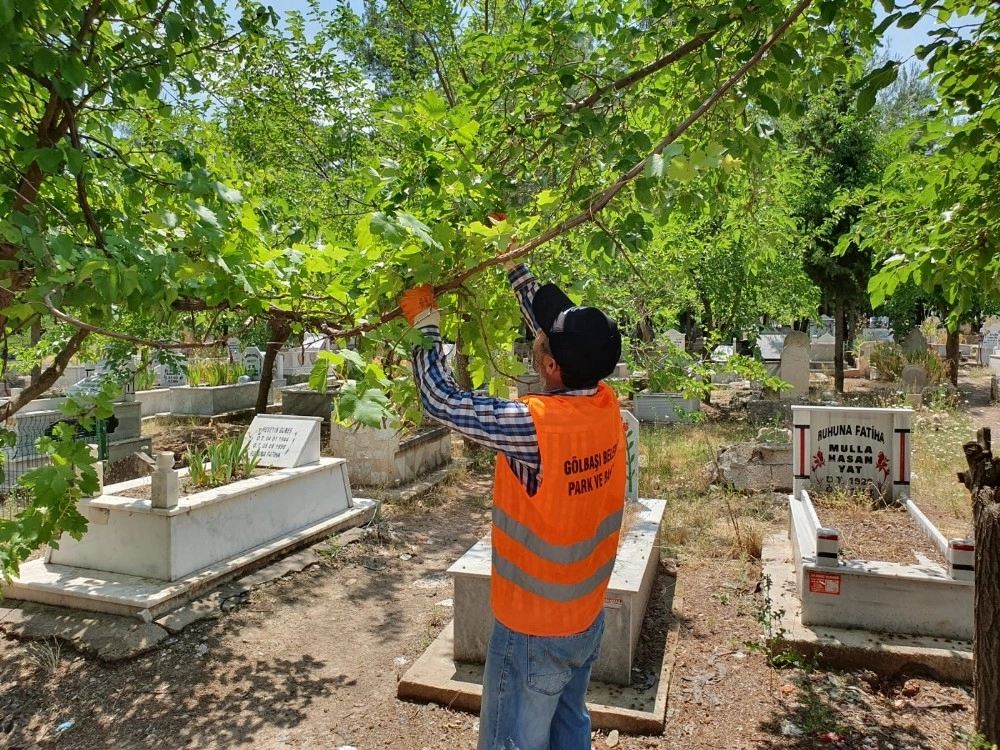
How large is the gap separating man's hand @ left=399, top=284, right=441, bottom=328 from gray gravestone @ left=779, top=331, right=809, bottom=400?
15.6m

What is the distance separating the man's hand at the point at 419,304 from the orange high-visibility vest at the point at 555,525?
0.48 meters

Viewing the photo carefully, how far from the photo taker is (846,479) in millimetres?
7402

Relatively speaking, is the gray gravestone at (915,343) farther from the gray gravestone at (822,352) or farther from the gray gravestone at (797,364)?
the gray gravestone at (822,352)

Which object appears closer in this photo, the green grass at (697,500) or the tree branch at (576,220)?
the tree branch at (576,220)

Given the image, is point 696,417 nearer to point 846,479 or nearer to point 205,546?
point 846,479

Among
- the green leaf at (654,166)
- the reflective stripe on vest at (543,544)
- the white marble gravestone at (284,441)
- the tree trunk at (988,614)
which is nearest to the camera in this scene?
the green leaf at (654,166)

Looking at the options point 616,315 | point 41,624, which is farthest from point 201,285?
point 616,315

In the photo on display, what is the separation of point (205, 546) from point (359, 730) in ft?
8.86

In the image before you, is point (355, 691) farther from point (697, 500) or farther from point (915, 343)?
point (915, 343)

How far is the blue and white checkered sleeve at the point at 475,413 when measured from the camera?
248 centimetres

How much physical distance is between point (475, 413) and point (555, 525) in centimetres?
48

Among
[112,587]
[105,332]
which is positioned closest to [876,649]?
[105,332]

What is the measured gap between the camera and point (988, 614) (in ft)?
11.7

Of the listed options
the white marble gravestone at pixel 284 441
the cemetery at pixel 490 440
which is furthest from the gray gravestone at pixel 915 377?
the white marble gravestone at pixel 284 441
